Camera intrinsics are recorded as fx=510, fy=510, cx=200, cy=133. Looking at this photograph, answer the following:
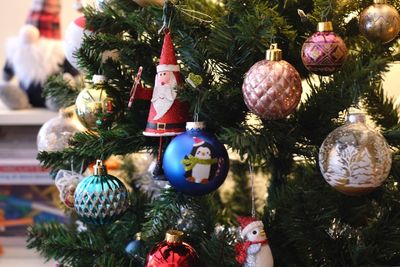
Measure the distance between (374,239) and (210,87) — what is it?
25cm

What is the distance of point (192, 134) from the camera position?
487mm

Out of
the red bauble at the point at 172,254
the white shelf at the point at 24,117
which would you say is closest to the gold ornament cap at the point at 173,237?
the red bauble at the point at 172,254

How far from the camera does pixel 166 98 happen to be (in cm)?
51

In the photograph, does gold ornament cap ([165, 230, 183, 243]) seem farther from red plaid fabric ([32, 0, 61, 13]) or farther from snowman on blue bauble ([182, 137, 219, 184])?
red plaid fabric ([32, 0, 61, 13])

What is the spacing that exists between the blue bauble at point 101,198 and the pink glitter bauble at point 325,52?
245mm

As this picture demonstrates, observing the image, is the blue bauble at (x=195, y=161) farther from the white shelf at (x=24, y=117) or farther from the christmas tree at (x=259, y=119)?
the white shelf at (x=24, y=117)

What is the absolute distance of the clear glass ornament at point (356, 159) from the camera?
0.45 m

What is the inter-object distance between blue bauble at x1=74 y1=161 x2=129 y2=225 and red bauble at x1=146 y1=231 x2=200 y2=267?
0.21 feet

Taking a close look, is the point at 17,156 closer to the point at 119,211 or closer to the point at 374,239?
A: the point at 119,211

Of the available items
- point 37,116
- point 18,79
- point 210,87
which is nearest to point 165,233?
point 210,87

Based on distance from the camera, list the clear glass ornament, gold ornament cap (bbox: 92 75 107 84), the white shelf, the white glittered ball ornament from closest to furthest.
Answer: the clear glass ornament < gold ornament cap (bbox: 92 75 107 84) < the white glittered ball ornament < the white shelf

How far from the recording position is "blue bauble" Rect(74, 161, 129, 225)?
1.80 ft

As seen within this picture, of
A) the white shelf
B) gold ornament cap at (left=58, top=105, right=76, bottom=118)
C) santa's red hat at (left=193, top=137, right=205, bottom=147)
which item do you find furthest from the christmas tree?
the white shelf

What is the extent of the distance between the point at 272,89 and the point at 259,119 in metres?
0.09
